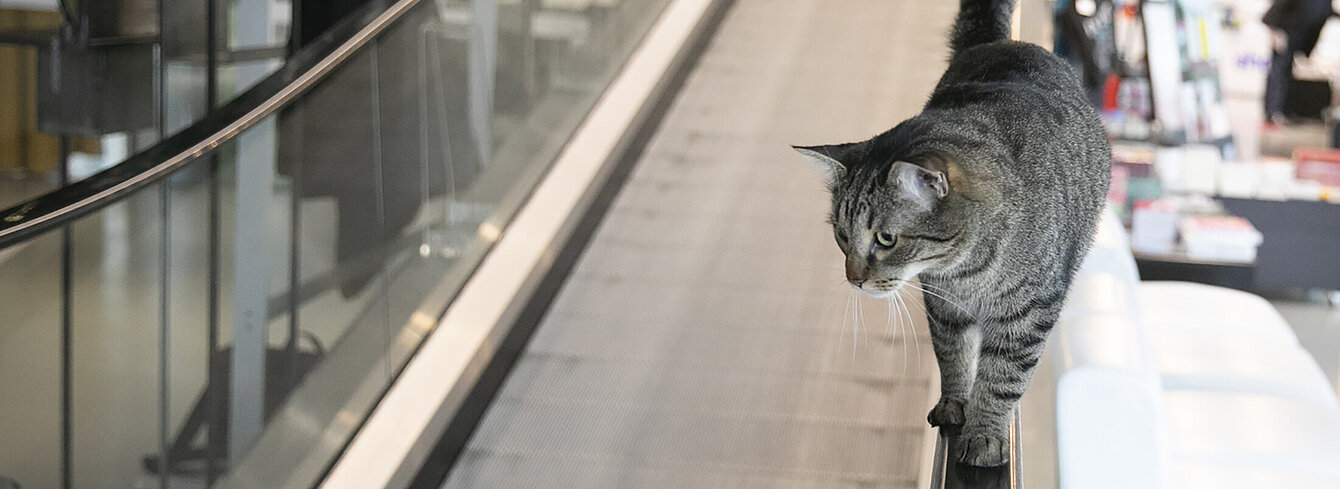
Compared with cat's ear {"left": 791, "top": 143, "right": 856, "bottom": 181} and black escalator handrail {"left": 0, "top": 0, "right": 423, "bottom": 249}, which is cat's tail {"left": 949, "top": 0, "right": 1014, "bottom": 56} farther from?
black escalator handrail {"left": 0, "top": 0, "right": 423, "bottom": 249}

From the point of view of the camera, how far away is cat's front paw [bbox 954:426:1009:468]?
5.98 feet

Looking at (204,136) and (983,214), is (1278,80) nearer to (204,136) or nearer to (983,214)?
(983,214)

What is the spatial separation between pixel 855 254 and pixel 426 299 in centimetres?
205

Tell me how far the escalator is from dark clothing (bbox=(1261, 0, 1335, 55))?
641 cm

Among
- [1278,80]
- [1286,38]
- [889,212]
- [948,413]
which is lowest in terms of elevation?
[1278,80]

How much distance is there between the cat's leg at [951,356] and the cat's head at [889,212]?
7.2 inches

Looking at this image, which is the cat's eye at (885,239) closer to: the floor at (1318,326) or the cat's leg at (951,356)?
the cat's leg at (951,356)

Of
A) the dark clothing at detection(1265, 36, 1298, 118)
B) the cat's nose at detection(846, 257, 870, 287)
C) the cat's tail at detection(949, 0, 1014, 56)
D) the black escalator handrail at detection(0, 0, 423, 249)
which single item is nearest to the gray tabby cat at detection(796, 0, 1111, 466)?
the cat's nose at detection(846, 257, 870, 287)

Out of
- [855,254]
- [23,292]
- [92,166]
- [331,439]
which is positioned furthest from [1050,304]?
[92,166]

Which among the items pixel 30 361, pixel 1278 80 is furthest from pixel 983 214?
pixel 1278 80

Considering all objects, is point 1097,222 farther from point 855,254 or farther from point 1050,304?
point 855,254

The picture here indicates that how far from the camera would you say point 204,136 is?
234 cm

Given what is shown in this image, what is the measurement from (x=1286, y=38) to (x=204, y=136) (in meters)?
9.72

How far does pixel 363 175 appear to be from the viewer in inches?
129
